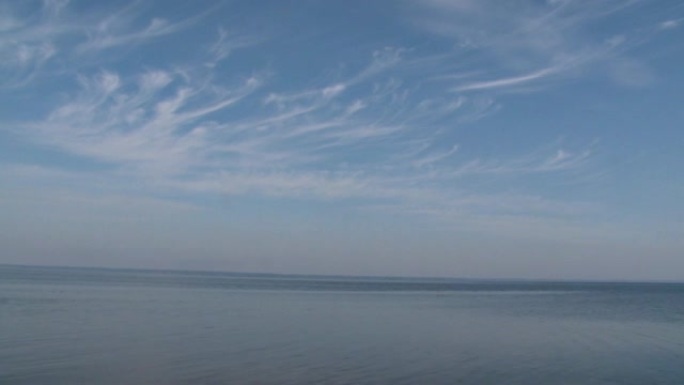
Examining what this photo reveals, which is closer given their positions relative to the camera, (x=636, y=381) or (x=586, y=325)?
(x=636, y=381)

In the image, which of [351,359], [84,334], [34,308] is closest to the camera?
[351,359]

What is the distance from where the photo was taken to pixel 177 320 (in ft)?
121

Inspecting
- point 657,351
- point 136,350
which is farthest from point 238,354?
point 657,351

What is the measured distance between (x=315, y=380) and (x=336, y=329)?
1453 cm

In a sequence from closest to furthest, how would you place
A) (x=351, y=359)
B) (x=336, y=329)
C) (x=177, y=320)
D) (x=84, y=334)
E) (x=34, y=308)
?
(x=351, y=359), (x=84, y=334), (x=336, y=329), (x=177, y=320), (x=34, y=308)

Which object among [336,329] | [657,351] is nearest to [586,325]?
[657,351]

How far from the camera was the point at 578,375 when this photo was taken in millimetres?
22547

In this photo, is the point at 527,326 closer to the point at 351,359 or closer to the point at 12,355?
the point at 351,359

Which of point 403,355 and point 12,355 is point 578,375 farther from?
point 12,355

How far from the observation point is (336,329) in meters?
34.5

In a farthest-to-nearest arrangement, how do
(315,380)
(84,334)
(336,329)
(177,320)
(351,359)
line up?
(177,320) → (336,329) → (84,334) → (351,359) → (315,380)

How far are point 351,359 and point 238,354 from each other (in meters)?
4.13

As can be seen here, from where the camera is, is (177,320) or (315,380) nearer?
(315,380)

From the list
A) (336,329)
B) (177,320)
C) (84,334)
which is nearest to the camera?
(84,334)
